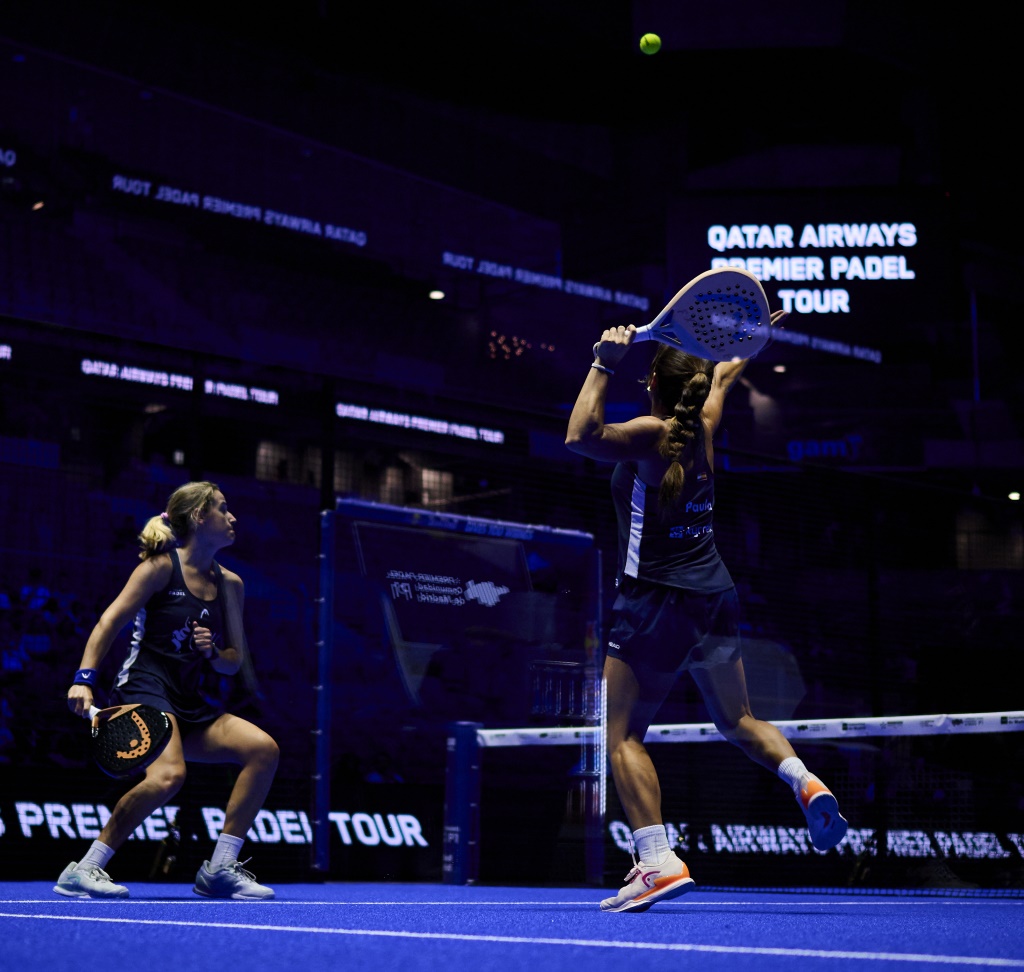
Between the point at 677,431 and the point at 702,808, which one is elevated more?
the point at 677,431

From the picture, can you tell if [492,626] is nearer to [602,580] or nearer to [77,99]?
[602,580]

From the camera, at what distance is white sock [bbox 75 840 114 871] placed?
5.14 metres

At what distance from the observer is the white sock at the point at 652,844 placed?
4242 millimetres

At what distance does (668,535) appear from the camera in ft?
15.0

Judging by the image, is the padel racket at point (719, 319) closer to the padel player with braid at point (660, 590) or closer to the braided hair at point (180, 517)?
the padel player with braid at point (660, 590)

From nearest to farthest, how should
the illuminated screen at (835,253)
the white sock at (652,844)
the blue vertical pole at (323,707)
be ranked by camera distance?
the white sock at (652,844), the blue vertical pole at (323,707), the illuminated screen at (835,253)

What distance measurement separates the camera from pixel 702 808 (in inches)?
335

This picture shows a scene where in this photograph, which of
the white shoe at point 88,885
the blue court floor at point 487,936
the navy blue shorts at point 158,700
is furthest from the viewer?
the navy blue shorts at point 158,700

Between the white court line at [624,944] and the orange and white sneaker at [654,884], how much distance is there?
954 millimetres

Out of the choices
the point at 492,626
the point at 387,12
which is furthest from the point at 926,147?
the point at 492,626

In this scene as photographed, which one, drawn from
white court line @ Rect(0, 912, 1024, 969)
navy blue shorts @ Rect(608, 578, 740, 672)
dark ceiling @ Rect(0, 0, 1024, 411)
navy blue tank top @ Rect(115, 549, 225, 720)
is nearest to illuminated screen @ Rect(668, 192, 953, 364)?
dark ceiling @ Rect(0, 0, 1024, 411)

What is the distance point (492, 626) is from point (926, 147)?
503 inches

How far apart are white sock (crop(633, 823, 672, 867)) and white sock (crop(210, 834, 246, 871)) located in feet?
6.00

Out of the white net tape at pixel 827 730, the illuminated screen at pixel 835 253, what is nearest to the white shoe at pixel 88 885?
the white net tape at pixel 827 730
